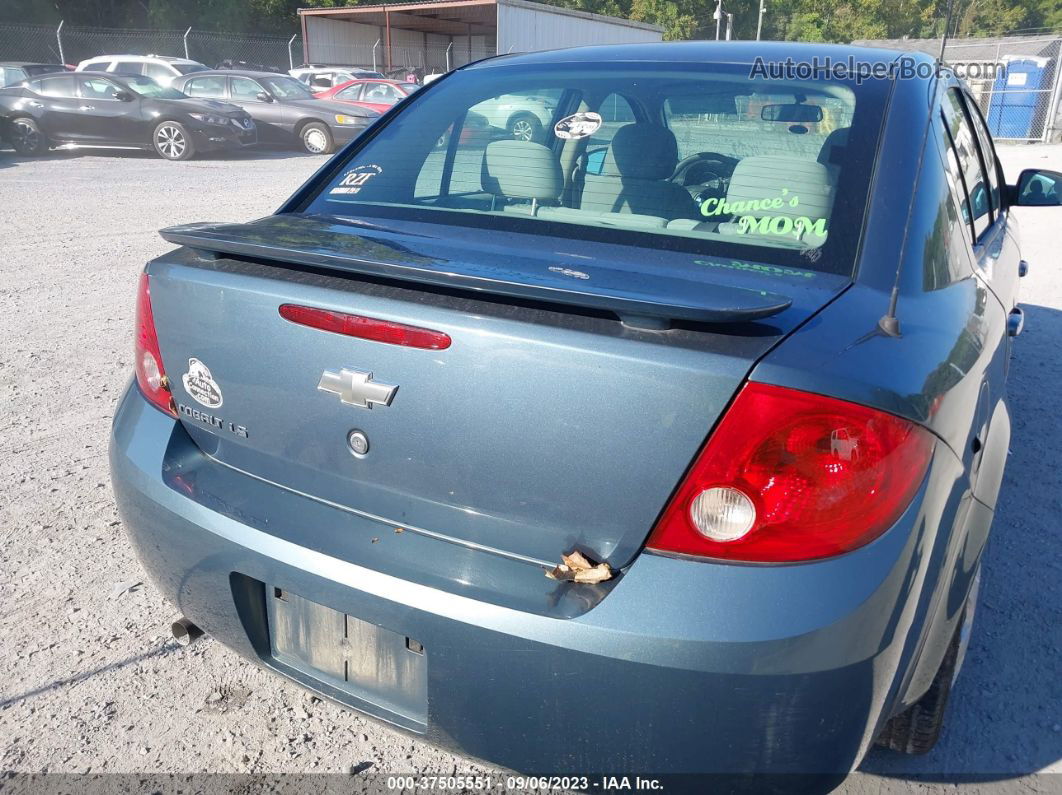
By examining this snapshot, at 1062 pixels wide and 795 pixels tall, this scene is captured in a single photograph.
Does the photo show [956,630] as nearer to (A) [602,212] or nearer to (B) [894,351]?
(B) [894,351]

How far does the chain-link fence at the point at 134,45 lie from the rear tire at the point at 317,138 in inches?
602

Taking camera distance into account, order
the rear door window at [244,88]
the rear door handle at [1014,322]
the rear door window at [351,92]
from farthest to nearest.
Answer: the rear door window at [351,92]
the rear door window at [244,88]
the rear door handle at [1014,322]

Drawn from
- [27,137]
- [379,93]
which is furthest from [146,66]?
[379,93]

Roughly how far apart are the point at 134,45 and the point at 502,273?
3724 centimetres

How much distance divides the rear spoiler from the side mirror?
8.20ft

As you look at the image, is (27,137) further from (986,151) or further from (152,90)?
(986,151)

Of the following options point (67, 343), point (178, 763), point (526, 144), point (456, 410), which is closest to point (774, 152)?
point (526, 144)

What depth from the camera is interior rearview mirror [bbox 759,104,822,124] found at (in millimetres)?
2256

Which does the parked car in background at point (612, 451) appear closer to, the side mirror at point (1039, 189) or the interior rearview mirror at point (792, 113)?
the interior rearview mirror at point (792, 113)

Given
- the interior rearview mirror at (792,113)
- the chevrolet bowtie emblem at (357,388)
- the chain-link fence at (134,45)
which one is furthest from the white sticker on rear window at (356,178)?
the chain-link fence at (134,45)

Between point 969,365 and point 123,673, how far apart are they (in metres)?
2.32

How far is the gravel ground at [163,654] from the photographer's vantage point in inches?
86.3

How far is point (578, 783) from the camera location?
5.38 ft

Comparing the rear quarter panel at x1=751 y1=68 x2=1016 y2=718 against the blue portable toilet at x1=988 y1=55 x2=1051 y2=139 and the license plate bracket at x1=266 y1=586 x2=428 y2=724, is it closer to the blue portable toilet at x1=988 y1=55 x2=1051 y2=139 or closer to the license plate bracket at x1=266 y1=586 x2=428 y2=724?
the license plate bracket at x1=266 y1=586 x2=428 y2=724
